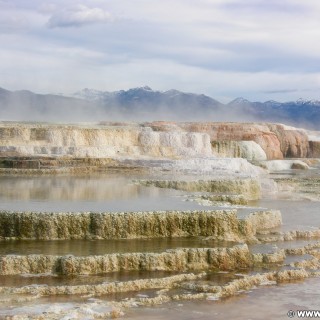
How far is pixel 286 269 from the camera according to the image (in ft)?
45.3

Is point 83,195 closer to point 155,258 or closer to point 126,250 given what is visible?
point 126,250

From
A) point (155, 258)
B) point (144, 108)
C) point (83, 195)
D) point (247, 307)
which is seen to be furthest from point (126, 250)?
point (144, 108)

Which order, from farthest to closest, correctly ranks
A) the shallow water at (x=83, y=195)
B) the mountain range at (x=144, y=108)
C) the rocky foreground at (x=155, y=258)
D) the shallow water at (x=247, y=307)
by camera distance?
the mountain range at (x=144, y=108) < the shallow water at (x=83, y=195) < the rocky foreground at (x=155, y=258) < the shallow water at (x=247, y=307)

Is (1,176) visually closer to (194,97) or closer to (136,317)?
(136,317)

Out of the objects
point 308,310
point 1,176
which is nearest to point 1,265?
point 308,310

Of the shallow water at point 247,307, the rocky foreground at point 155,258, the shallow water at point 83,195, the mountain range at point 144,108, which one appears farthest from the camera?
the mountain range at point 144,108

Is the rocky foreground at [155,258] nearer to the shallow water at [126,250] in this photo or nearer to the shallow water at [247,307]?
the shallow water at [126,250]

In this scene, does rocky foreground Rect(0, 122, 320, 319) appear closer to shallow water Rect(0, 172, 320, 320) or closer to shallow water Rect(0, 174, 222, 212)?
shallow water Rect(0, 172, 320, 320)

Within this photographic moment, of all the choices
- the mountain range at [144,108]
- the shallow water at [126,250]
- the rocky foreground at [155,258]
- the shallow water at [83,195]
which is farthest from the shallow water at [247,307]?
the mountain range at [144,108]

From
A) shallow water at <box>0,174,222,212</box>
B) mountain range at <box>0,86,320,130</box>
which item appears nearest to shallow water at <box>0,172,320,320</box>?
shallow water at <box>0,174,222,212</box>

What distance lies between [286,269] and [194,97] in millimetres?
179029

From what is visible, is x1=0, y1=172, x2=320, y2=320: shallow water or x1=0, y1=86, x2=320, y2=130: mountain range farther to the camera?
Answer: x1=0, y1=86, x2=320, y2=130: mountain range

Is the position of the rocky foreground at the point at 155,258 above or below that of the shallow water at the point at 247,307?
above

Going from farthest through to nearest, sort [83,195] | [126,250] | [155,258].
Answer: [83,195]
[126,250]
[155,258]
